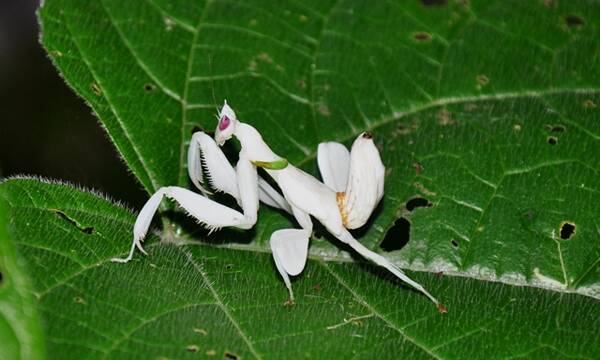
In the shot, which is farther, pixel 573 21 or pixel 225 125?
pixel 573 21

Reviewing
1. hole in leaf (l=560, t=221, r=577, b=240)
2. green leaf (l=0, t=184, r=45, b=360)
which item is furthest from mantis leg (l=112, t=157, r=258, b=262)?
hole in leaf (l=560, t=221, r=577, b=240)

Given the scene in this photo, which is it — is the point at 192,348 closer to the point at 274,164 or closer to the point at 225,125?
the point at 274,164

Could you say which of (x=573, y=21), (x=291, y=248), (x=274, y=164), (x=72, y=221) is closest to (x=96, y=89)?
(x=72, y=221)

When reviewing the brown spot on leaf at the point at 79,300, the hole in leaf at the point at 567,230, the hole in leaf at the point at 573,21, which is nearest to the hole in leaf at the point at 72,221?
the brown spot on leaf at the point at 79,300

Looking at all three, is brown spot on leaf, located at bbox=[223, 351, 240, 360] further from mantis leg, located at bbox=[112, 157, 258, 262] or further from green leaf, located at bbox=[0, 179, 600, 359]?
mantis leg, located at bbox=[112, 157, 258, 262]

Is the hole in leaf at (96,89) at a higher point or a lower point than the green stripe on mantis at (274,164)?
higher

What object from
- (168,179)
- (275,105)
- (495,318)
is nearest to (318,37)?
(275,105)

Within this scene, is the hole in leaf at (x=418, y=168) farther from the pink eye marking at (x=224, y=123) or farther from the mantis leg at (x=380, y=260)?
the pink eye marking at (x=224, y=123)
